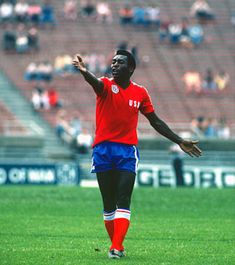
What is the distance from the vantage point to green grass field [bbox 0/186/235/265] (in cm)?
1248

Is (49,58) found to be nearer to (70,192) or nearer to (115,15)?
(115,15)

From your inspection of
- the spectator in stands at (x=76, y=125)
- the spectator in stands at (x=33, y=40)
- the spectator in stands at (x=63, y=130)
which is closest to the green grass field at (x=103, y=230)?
the spectator in stands at (x=63, y=130)

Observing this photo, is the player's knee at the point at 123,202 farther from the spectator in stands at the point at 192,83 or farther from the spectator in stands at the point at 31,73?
the spectator in stands at the point at 192,83

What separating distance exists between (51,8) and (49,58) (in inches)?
130

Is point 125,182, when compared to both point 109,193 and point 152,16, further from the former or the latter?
point 152,16

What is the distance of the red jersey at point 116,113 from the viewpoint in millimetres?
12617

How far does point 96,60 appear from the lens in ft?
147

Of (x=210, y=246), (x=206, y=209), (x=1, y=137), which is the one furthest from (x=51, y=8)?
(x=210, y=246)

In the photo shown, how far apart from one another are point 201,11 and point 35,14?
8.21m

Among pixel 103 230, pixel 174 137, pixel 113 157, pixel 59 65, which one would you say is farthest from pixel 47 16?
pixel 113 157

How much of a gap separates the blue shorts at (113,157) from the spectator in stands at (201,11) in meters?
38.0

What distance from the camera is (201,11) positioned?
164ft

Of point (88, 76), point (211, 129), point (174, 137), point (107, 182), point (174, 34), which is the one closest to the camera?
point (88, 76)

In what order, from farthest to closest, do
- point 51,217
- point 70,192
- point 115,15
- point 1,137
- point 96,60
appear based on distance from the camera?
point 115,15 < point 96,60 < point 1,137 < point 70,192 < point 51,217
